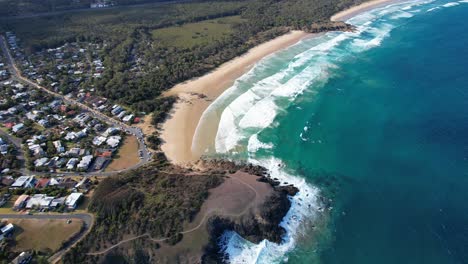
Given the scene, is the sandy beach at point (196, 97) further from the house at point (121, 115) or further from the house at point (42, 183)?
the house at point (42, 183)

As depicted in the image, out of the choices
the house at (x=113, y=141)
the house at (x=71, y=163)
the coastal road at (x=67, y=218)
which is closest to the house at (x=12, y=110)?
the house at (x=71, y=163)

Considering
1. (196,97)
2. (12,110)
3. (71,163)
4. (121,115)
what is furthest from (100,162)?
(12,110)

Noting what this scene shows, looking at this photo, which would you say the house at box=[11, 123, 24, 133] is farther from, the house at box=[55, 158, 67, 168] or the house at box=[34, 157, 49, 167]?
the house at box=[55, 158, 67, 168]

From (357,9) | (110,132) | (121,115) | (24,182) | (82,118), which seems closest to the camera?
(24,182)

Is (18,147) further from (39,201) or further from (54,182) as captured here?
(39,201)

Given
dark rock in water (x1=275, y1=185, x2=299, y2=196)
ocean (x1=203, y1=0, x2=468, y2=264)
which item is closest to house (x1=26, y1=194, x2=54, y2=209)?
ocean (x1=203, y1=0, x2=468, y2=264)
